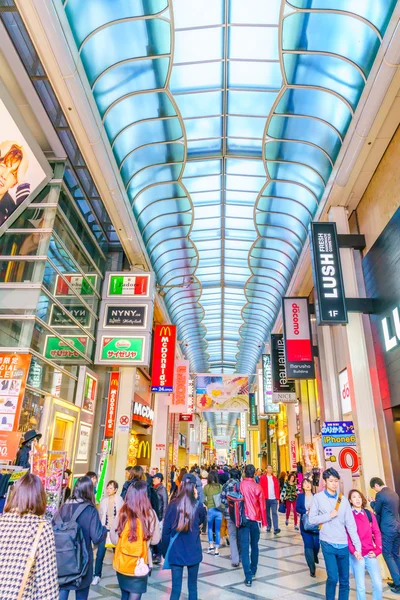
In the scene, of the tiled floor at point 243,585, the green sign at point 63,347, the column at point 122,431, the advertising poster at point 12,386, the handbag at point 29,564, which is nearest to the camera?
the handbag at point 29,564

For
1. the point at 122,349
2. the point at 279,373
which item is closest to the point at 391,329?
the point at 122,349

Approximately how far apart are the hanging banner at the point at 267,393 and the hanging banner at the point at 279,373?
347cm

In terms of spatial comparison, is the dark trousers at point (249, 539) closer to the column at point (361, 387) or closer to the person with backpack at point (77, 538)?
the person with backpack at point (77, 538)

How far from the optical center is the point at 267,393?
1991 centimetres

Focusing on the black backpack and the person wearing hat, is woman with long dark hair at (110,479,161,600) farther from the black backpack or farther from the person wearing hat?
the person wearing hat

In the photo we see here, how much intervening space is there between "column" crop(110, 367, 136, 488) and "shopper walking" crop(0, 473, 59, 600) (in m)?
9.72

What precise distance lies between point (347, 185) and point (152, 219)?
5866 millimetres

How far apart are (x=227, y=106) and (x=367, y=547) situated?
28.2 feet

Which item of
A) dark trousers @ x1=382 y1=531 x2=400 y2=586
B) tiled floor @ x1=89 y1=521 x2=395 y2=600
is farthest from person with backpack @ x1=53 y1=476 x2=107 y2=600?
dark trousers @ x1=382 y1=531 x2=400 y2=586

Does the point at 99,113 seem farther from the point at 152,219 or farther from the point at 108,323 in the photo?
the point at 108,323

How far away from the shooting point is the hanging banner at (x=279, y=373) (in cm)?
1576

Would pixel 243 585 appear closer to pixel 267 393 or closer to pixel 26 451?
pixel 26 451

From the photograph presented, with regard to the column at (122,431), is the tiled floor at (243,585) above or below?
below

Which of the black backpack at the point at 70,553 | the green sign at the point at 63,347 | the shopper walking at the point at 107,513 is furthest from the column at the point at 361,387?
the green sign at the point at 63,347
